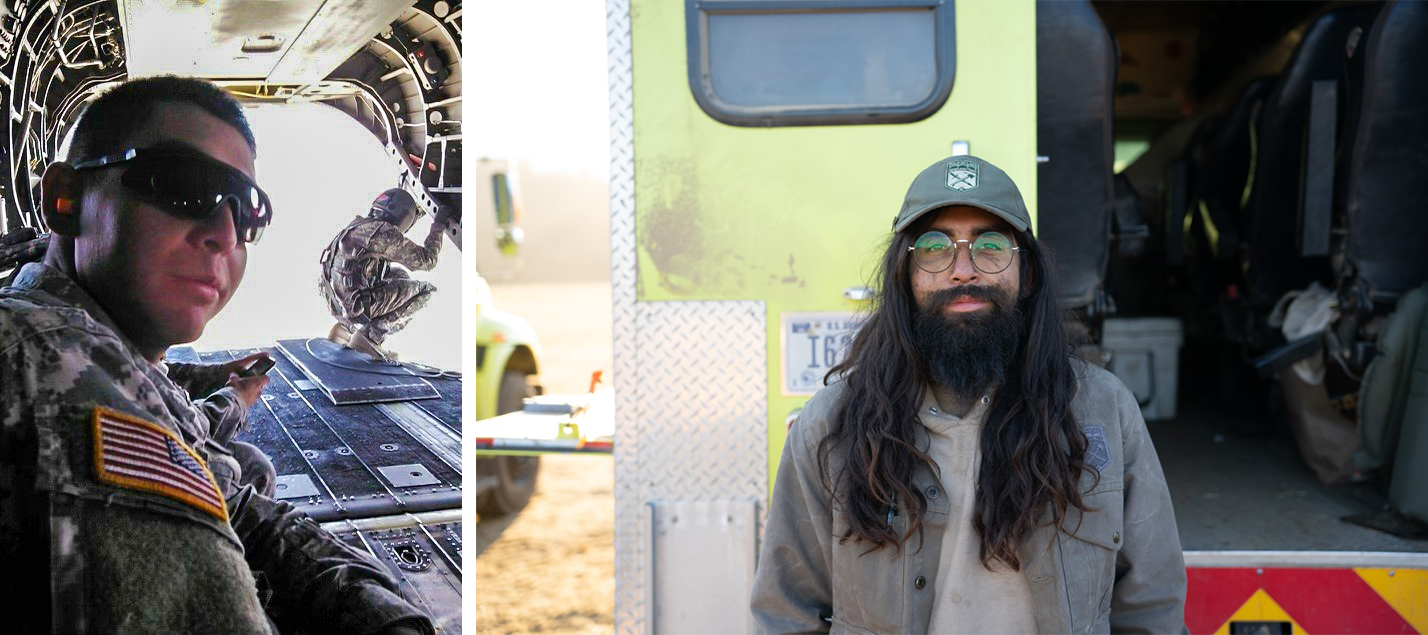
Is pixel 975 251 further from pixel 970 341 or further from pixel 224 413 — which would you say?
pixel 224 413

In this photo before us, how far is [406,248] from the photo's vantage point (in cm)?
236

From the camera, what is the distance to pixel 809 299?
8.92ft

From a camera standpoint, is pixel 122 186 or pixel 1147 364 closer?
pixel 122 186

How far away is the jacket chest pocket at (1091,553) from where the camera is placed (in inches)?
68.1

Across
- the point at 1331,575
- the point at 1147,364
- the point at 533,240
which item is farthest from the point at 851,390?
the point at 533,240

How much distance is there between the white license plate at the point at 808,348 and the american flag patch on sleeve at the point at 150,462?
1460 millimetres

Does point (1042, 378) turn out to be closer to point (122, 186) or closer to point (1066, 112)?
point (1066, 112)

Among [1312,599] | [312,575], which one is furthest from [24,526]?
[1312,599]

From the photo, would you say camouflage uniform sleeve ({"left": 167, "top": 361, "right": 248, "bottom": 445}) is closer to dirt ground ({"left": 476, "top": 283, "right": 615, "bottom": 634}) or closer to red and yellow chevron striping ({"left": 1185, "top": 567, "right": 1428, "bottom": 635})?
dirt ground ({"left": 476, "top": 283, "right": 615, "bottom": 634})

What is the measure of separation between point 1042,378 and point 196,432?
1.85 metres

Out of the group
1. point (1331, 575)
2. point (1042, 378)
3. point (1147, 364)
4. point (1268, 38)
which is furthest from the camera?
point (1268, 38)

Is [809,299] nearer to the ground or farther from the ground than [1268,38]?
nearer to the ground

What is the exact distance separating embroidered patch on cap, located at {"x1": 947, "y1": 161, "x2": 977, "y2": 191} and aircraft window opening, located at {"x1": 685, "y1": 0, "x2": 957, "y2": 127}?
0.80 meters

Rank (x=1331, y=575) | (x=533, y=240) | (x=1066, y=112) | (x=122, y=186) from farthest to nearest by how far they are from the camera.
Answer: (x=533, y=240), (x=1066, y=112), (x=1331, y=575), (x=122, y=186)
